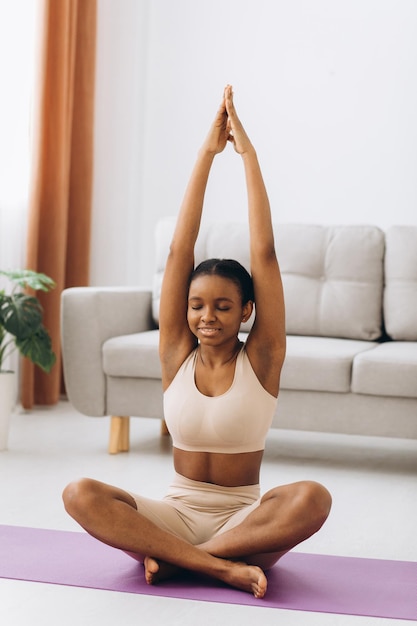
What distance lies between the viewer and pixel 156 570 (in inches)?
78.9

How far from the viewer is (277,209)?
189 inches

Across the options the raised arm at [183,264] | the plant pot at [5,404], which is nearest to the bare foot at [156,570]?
the raised arm at [183,264]

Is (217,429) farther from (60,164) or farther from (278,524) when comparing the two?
(60,164)

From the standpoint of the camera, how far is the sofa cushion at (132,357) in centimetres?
353

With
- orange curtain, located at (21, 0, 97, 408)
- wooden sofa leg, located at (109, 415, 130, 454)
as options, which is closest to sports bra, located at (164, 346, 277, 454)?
wooden sofa leg, located at (109, 415, 130, 454)

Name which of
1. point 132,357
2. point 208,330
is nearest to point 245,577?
point 208,330

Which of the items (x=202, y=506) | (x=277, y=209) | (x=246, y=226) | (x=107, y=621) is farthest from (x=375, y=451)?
(x=107, y=621)

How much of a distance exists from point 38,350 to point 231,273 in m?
1.81

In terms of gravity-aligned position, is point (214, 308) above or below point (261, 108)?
below

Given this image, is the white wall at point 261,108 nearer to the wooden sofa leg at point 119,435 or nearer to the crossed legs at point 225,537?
the wooden sofa leg at point 119,435

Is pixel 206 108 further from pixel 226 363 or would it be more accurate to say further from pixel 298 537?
pixel 298 537

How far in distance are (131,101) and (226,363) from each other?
10.3ft

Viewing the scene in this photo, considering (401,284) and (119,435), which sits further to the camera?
(401,284)

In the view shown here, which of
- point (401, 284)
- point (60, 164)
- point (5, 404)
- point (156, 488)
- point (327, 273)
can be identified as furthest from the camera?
point (60, 164)
